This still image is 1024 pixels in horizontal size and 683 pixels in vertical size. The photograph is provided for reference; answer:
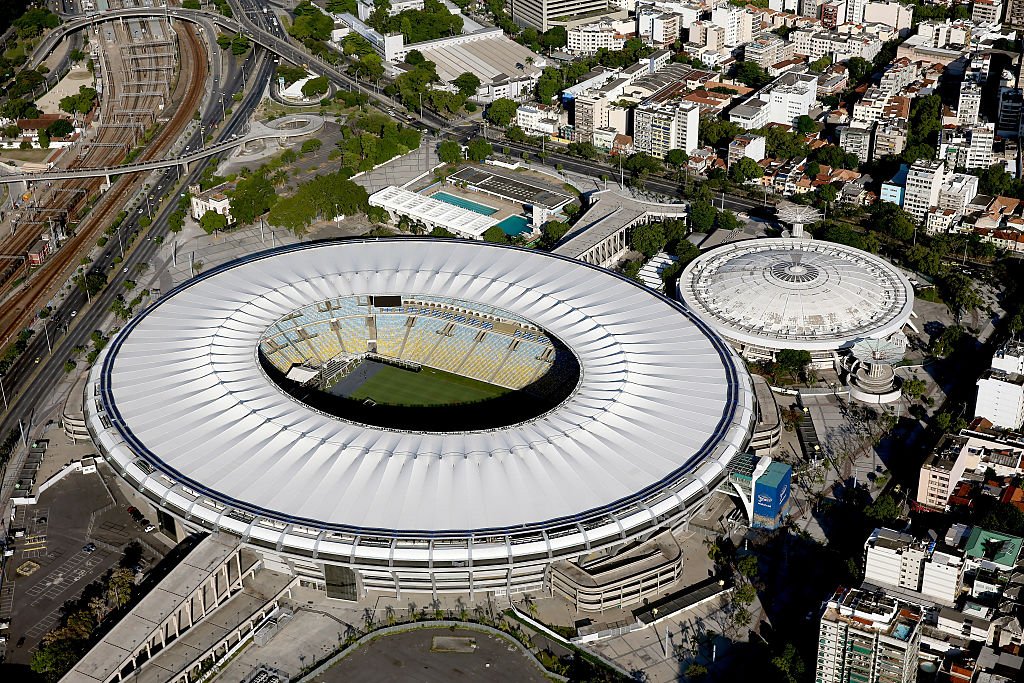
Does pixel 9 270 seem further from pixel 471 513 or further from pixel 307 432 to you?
pixel 471 513

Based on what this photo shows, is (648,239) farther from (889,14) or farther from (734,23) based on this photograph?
(889,14)

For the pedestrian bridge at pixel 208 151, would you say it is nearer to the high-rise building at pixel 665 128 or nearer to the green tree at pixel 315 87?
the green tree at pixel 315 87

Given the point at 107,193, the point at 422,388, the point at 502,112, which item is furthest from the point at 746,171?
the point at 107,193

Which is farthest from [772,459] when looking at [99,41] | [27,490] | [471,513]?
[99,41]

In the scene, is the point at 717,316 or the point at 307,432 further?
the point at 717,316

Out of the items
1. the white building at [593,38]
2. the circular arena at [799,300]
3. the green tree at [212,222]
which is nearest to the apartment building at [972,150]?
the circular arena at [799,300]

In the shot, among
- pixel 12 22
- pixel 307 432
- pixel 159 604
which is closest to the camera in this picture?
pixel 159 604

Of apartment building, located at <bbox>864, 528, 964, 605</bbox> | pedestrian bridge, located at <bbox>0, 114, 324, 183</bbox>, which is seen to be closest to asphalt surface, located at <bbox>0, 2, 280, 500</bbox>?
pedestrian bridge, located at <bbox>0, 114, 324, 183</bbox>
